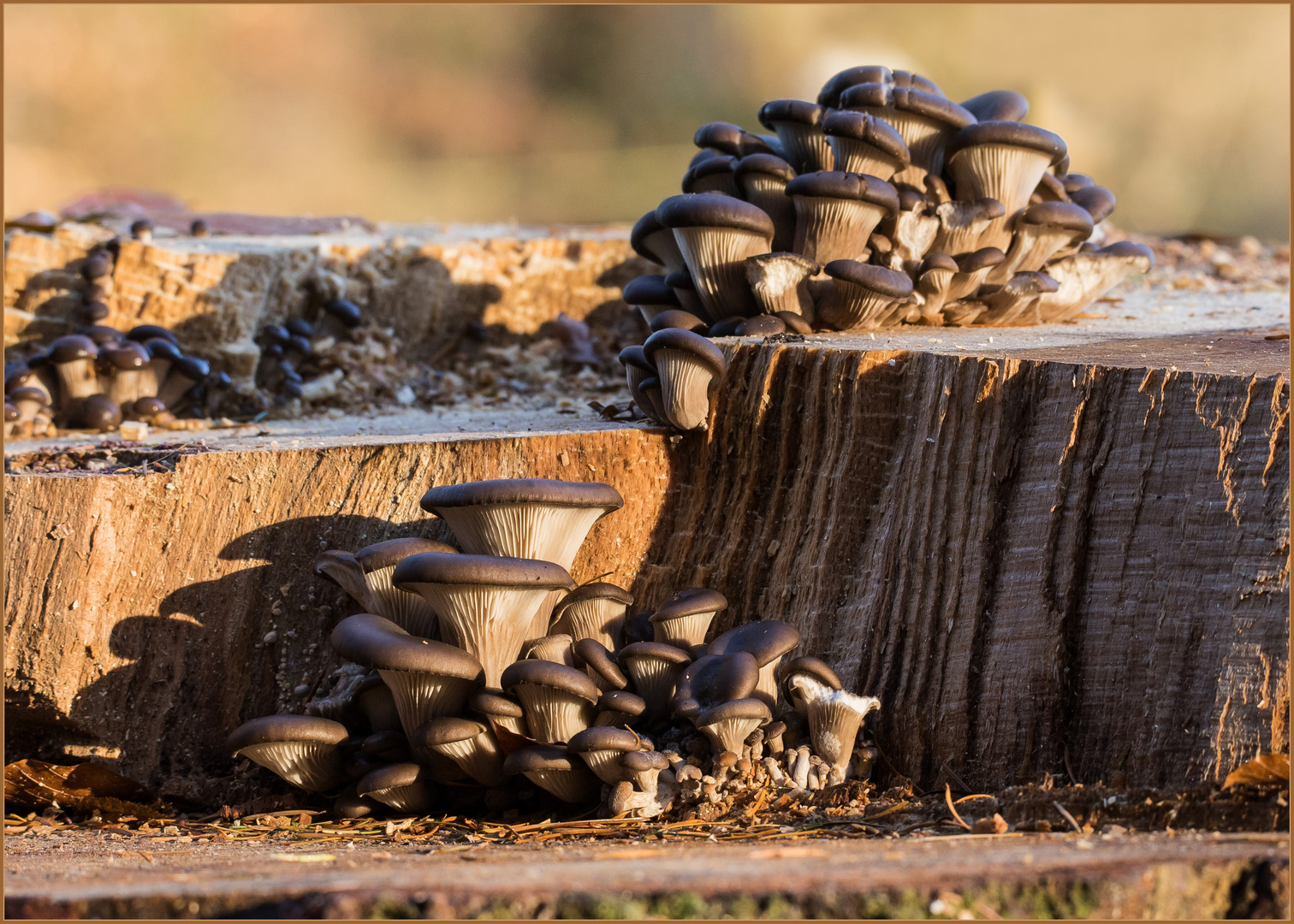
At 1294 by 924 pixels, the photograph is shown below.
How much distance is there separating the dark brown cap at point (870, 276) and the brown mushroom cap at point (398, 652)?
219cm

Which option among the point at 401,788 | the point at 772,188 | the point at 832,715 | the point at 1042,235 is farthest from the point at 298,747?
the point at 1042,235

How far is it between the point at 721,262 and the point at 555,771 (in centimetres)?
236

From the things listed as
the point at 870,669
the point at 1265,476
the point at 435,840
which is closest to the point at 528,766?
the point at 435,840

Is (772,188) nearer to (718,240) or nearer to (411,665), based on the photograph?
(718,240)

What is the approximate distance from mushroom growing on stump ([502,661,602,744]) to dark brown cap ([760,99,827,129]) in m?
2.87

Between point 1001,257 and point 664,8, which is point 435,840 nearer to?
point 1001,257

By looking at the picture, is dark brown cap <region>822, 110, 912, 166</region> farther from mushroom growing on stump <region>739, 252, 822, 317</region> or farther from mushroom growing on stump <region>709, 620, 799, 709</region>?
mushroom growing on stump <region>709, 620, 799, 709</region>

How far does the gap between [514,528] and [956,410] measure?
169 cm

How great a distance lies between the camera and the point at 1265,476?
118 inches

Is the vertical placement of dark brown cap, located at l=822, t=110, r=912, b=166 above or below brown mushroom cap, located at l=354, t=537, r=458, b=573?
above

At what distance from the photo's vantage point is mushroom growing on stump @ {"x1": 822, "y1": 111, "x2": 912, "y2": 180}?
4.31 metres

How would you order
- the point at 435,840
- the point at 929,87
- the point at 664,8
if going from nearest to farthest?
the point at 435,840, the point at 929,87, the point at 664,8

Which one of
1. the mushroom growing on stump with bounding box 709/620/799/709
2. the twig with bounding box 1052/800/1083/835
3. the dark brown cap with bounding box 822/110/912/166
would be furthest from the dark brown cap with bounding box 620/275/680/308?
the twig with bounding box 1052/800/1083/835

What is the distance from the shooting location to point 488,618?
3.37 metres
